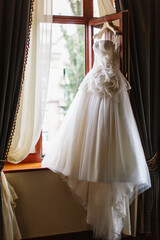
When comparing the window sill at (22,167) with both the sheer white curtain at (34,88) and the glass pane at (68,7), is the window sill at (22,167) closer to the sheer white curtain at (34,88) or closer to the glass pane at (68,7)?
the sheer white curtain at (34,88)

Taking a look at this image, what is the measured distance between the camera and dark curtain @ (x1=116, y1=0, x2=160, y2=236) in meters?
2.34

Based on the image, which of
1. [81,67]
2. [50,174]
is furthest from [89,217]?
[81,67]

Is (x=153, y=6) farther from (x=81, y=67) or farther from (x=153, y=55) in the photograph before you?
(x=81, y=67)

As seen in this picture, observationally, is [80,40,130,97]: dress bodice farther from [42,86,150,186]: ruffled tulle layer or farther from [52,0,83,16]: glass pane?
[52,0,83,16]: glass pane

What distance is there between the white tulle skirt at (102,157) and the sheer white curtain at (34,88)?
29 cm

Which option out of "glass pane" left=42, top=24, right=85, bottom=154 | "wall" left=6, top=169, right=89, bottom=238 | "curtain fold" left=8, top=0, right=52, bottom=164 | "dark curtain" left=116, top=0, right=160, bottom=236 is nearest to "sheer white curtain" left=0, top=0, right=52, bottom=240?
"curtain fold" left=8, top=0, right=52, bottom=164

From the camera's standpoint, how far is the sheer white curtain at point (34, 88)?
2.22 meters

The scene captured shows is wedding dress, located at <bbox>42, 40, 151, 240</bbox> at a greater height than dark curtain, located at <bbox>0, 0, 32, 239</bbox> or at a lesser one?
lesser

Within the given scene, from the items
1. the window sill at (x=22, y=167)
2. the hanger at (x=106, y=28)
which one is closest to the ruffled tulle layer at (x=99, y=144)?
the window sill at (x=22, y=167)

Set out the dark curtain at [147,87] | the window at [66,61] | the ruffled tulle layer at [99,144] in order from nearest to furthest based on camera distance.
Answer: the ruffled tulle layer at [99,144], the dark curtain at [147,87], the window at [66,61]

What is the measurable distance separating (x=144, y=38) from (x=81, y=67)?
0.63 m

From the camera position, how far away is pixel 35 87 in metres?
2.26

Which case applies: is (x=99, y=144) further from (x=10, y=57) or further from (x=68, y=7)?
(x=68, y=7)

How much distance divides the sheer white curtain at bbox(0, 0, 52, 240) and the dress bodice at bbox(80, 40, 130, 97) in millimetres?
416
